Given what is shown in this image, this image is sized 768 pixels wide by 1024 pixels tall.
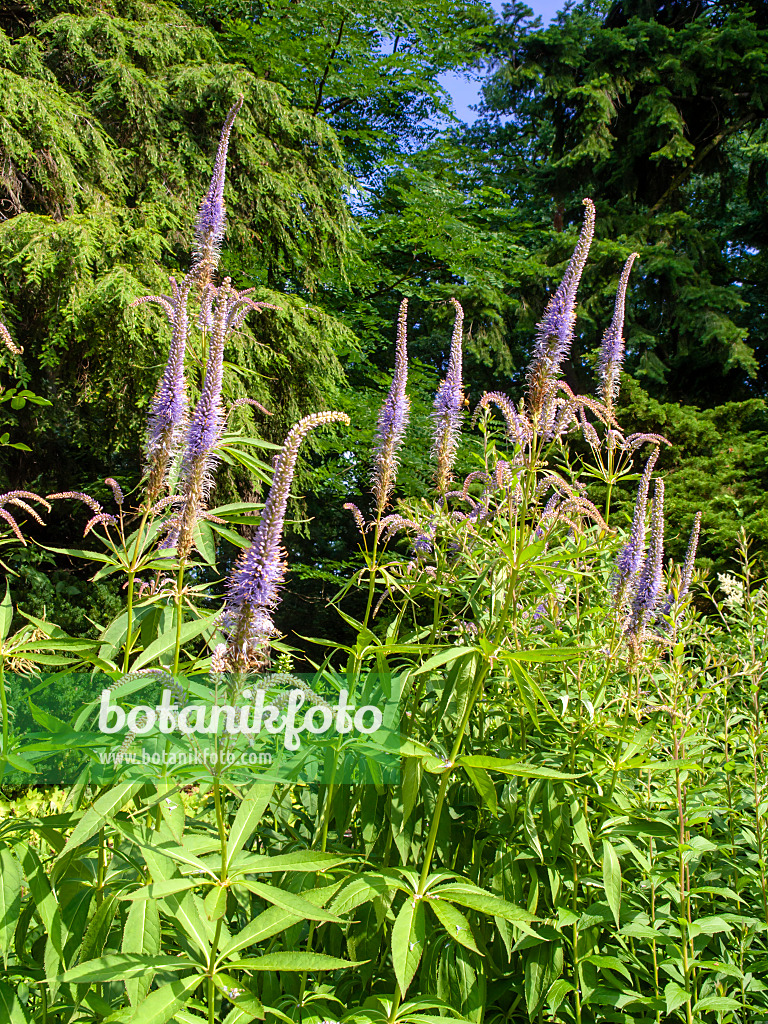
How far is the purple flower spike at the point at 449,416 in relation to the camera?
2.62 meters

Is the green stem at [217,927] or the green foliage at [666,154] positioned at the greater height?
the green foliage at [666,154]

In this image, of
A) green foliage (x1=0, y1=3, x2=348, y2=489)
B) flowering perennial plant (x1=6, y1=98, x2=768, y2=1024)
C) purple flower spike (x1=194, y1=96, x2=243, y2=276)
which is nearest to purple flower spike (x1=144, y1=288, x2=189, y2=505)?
flowering perennial plant (x1=6, y1=98, x2=768, y2=1024)

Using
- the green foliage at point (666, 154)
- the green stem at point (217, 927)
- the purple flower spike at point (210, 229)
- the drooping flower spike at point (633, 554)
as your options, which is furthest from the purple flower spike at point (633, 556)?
the green foliage at point (666, 154)

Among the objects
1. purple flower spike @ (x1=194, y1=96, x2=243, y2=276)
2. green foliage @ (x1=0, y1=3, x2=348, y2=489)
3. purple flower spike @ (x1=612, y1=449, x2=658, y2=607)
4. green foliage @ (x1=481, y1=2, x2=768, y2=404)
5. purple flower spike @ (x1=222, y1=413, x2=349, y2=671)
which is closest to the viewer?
purple flower spike @ (x1=222, y1=413, x2=349, y2=671)

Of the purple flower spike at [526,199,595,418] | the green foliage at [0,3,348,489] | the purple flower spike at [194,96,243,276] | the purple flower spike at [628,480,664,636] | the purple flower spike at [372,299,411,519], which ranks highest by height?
the green foliage at [0,3,348,489]

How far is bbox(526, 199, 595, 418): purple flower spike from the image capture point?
88.7 inches

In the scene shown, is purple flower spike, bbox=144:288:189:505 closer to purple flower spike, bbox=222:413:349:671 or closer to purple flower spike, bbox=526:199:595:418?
purple flower spike, bbox=222:413:349:671

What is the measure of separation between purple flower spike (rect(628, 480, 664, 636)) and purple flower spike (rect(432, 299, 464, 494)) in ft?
2.40

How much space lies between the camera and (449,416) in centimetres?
269

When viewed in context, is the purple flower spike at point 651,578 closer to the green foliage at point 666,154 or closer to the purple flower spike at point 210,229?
the purple flower spike at point 210,229

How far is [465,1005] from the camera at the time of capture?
1799mm

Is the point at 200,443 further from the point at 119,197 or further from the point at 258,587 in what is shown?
the point at 119,197

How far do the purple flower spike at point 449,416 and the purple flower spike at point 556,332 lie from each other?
1.08 feet

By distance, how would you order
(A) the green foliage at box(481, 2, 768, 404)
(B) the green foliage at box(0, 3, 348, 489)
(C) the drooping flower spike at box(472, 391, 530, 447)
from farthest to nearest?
(A) the green foliage at box(481, 2, 768, 404)
(B) the green foliage at box(0, 3, 348, 489)
(C) the drooping flower spike at box(472, 391, 530, 447)
